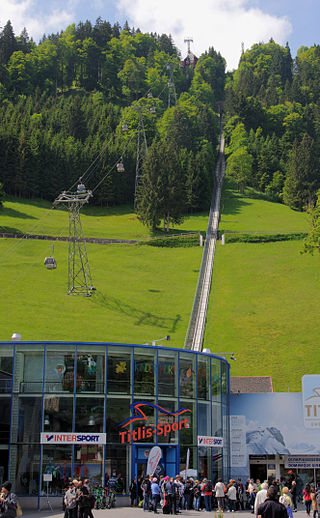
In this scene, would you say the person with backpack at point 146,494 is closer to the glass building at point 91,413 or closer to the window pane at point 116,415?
the glass building at point 91,413

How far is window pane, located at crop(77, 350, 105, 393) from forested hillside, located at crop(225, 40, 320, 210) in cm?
8312

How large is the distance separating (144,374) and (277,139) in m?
129

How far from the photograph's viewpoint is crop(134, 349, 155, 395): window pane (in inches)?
1190

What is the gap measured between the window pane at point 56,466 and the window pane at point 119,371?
3.32 metres

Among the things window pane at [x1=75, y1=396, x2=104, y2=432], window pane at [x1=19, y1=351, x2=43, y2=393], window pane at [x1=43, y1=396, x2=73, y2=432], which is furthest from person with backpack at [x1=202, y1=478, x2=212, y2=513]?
window pane at [x1=19, y1=351, x2=43, y2=393]

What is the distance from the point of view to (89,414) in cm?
2920

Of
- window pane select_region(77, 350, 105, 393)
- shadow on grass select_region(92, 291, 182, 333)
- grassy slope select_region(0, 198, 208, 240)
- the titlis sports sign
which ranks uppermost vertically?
grassy slope select_region(0, 198, 208, 240)

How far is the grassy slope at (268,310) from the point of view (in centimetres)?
5272

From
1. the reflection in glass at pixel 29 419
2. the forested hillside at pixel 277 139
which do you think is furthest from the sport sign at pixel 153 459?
the forested hillside at pixel 277 139

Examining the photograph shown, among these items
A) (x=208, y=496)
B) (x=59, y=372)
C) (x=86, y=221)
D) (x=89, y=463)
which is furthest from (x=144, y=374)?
(x=86, y=221)

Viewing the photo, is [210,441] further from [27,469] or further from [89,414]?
[27,469]

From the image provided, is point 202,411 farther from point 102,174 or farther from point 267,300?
point 102,174

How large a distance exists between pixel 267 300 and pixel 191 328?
10658 millimetres

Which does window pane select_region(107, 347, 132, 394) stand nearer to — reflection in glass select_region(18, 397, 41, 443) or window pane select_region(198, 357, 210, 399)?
reflection in glass select_region(18, 397, 41, 443)
